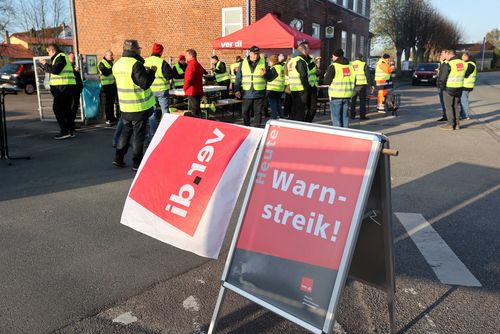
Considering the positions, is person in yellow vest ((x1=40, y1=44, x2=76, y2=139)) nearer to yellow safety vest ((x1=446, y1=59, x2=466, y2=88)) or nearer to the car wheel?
yellow safety vest ((x1=446, y1=59, x2=466, y2=88))

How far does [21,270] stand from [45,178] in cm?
332

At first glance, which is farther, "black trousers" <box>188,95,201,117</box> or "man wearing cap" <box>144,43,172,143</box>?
"black trousers" <box>188,95,201,117</box>

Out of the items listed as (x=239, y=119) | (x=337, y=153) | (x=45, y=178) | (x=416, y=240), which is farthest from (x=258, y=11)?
(x=337, y=153)

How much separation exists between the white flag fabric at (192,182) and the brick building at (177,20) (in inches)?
690

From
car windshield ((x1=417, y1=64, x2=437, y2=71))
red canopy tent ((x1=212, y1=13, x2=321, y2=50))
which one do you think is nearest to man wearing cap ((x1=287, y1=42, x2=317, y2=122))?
red canopy tent ((x1=212, y1=13, x2=321, y2=50))

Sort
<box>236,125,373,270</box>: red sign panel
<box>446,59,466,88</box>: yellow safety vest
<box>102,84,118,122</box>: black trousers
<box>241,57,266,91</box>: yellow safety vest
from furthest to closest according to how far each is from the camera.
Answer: <box>102,84,118,122</box>: black trousers
<box>446,59,466,88</box>: yellow safety vest
<box>241,57,266,91</box>: yellow safety vest
<box>236,125,373,270</box>: red sign panel

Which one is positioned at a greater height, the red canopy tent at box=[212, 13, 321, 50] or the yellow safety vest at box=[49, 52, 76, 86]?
the red canopy tent at box=[212, 13, 321, 50]

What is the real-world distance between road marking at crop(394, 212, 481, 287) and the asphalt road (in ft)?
0.20

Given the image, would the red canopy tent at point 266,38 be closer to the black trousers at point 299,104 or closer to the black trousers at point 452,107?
the black trousers at point 299,104

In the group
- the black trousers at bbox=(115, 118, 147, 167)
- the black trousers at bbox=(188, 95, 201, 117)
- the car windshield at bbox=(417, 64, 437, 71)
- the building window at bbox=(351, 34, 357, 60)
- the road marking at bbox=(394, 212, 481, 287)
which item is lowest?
the road marking at bbox=(394, 212, 481, 287)

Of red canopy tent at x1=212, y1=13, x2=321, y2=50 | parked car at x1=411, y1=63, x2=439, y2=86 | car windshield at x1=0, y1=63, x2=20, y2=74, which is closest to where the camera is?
red canopy tent at x1=212, y1=13, x2=321, y2=50

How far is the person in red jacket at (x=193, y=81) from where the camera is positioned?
31.0 feet

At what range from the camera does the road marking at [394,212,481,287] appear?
3660mm

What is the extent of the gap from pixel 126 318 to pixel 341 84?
712 centimetres
